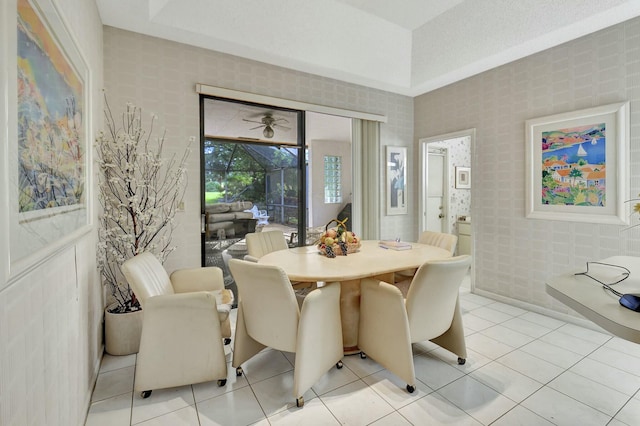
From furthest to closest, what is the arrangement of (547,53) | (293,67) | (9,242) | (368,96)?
(368,96) → (293,67) → (547,53) → (9,242)

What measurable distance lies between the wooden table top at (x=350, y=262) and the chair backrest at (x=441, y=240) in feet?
0.54

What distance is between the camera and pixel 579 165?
3.03 metres

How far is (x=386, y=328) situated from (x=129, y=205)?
2256 millimetres

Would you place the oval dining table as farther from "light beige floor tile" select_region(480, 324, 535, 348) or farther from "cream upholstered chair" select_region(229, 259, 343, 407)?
"light beige floor tile" select_region(480, 324, 535, 348)

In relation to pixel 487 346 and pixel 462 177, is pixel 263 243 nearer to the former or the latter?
pixel 487 346

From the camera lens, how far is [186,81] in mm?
3111

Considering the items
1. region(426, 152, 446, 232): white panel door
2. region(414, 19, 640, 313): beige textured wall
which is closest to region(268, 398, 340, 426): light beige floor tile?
region(414, 19, 640, 313): beige textured wall

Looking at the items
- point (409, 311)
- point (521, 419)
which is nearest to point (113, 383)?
point (409, 311)

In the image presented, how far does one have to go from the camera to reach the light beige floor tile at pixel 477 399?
1828mm

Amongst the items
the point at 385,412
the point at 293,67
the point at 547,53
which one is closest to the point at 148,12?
the point at 293,67

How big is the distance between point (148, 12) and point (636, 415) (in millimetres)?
4451

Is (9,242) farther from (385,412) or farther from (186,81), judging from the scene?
(186,81)

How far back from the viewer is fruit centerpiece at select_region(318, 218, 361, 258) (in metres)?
2.70

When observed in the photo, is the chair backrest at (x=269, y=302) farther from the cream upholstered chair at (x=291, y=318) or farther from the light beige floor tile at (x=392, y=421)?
the light beige floor tile at (x=392, y=421)
